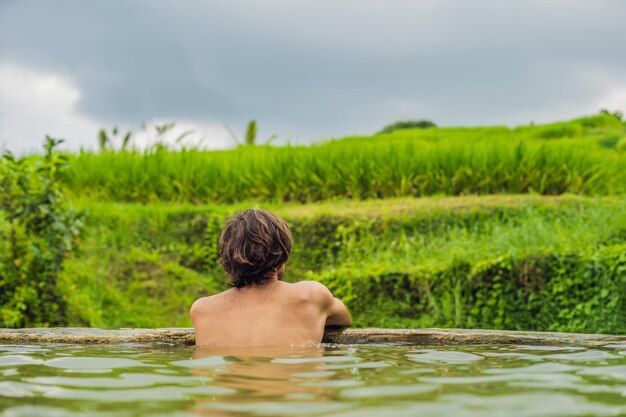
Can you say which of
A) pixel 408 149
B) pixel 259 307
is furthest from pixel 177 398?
pixel 408 149

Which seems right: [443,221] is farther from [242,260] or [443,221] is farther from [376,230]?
[242,260]

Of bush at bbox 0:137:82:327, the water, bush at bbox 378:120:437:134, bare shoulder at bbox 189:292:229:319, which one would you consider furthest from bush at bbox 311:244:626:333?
bush at bbox 378:120:437:134

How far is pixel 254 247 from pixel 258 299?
0.93 feet

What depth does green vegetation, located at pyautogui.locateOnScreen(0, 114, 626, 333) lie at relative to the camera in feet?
27.7

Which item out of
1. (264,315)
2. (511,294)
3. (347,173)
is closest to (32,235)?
(264,315)

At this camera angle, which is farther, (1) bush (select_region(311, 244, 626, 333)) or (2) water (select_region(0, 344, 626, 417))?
(1) bush (select_region(311, 244, 626, 333))

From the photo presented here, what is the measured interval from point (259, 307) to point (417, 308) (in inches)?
187

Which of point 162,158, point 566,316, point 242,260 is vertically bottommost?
point 566,316

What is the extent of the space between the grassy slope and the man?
4.31 metres

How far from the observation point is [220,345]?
4.54 m

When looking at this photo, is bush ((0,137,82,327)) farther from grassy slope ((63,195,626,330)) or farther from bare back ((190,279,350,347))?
bare back ((190,279,350,347))

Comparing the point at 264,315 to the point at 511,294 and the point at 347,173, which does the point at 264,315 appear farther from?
the point at 347,173

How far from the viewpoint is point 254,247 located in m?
4.55

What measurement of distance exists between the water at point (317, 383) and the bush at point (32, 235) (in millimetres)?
3559
